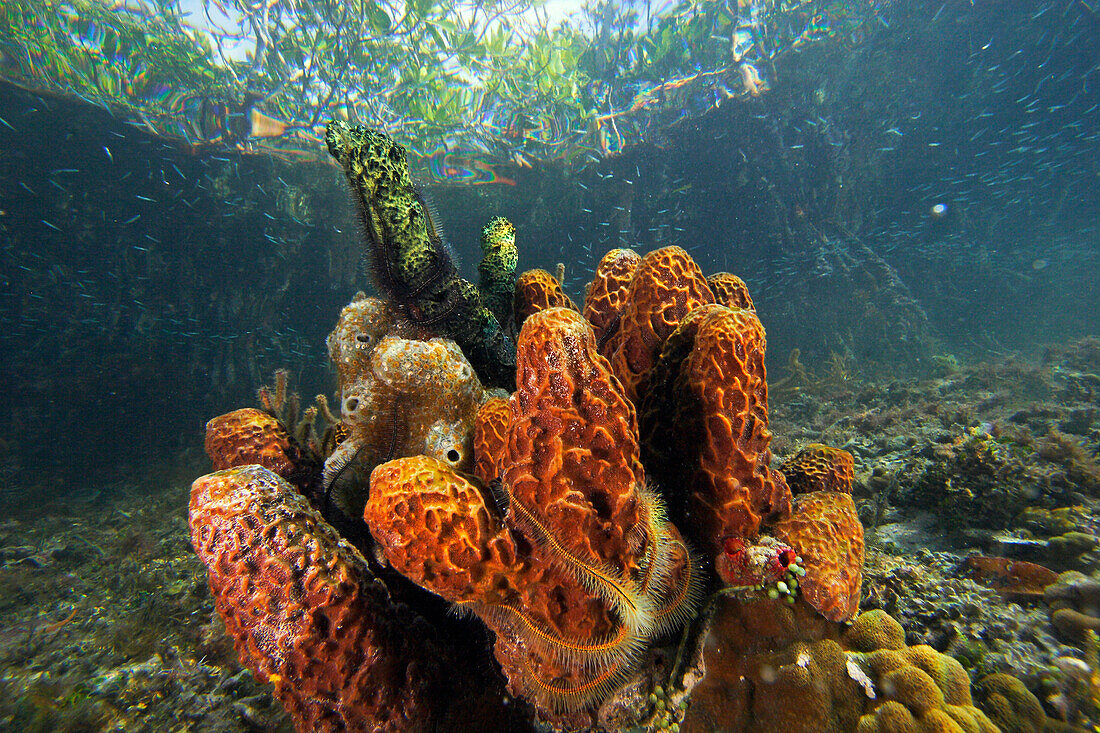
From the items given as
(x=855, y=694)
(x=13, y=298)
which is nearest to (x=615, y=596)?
(x=855, y=694)

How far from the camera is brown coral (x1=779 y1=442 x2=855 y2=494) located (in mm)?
2967

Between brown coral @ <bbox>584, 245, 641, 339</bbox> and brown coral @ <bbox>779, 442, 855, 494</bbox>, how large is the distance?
69.3 inches

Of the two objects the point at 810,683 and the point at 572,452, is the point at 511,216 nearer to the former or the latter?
the point at 572,452

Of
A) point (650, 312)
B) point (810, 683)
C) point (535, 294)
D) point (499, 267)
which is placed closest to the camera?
point (810, 683)

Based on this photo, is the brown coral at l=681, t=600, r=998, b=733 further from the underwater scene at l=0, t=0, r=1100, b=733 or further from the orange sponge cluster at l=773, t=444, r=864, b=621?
the orange sponge cluster at l=773, t=444, r=864, b=621

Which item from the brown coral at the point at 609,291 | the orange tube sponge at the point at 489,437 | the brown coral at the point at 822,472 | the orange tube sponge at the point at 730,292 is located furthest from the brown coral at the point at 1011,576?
the orange tube sponge at the point at 489,437

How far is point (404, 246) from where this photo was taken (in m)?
3.05

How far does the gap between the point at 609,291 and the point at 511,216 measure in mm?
21889

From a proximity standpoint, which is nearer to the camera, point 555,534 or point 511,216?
point 555,534

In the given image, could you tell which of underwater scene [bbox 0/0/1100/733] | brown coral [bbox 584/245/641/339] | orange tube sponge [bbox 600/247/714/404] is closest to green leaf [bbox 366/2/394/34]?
underwater scene [bbox 0/0/1100/733]

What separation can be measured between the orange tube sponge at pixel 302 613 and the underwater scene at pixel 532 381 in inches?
0.7

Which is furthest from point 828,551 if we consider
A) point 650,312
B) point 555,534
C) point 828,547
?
point 650,312

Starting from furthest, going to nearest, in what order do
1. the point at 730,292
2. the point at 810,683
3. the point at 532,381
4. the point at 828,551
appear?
1. the point at 730,292
2. the point at 828,551
3. the point at 810,683
4. the point at 532,381

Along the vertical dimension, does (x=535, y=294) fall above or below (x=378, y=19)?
below
